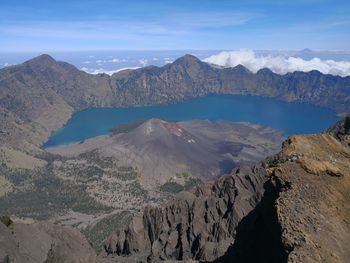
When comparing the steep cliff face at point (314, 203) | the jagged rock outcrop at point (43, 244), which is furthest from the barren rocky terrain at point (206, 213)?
the jagged rock outcrop at point (43, 244)

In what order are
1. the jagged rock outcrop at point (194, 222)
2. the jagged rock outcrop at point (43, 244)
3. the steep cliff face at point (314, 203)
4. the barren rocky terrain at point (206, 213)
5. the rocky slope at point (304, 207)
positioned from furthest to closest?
the jagged rock outcrop at point (194, 222), the jagged rock outcrop at point (43, 244), the barren rocky terrain at point (206, 213), the rocky slope at point (304, 207), the steep cliff face at point (314, 203)

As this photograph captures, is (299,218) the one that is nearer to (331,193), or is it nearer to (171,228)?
(331,193)

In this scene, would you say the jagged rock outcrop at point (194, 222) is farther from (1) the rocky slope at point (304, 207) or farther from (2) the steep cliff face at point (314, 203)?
(2) the steep cliff face at point (314, 203)

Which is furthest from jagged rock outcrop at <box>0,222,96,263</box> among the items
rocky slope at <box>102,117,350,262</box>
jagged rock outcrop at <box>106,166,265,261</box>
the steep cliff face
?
the steep cliff face

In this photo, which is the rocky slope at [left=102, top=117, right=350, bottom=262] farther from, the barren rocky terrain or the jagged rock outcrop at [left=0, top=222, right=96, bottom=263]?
the jagged rock outcrop at [left=0, top=222, right=96, bottom=263]

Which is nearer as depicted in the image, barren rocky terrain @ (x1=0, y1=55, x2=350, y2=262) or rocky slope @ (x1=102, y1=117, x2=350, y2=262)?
rocky slope @ (x1=102, y1=117, x2=350, y2=262)

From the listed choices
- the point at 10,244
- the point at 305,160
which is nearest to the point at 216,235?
the point at 10,244
